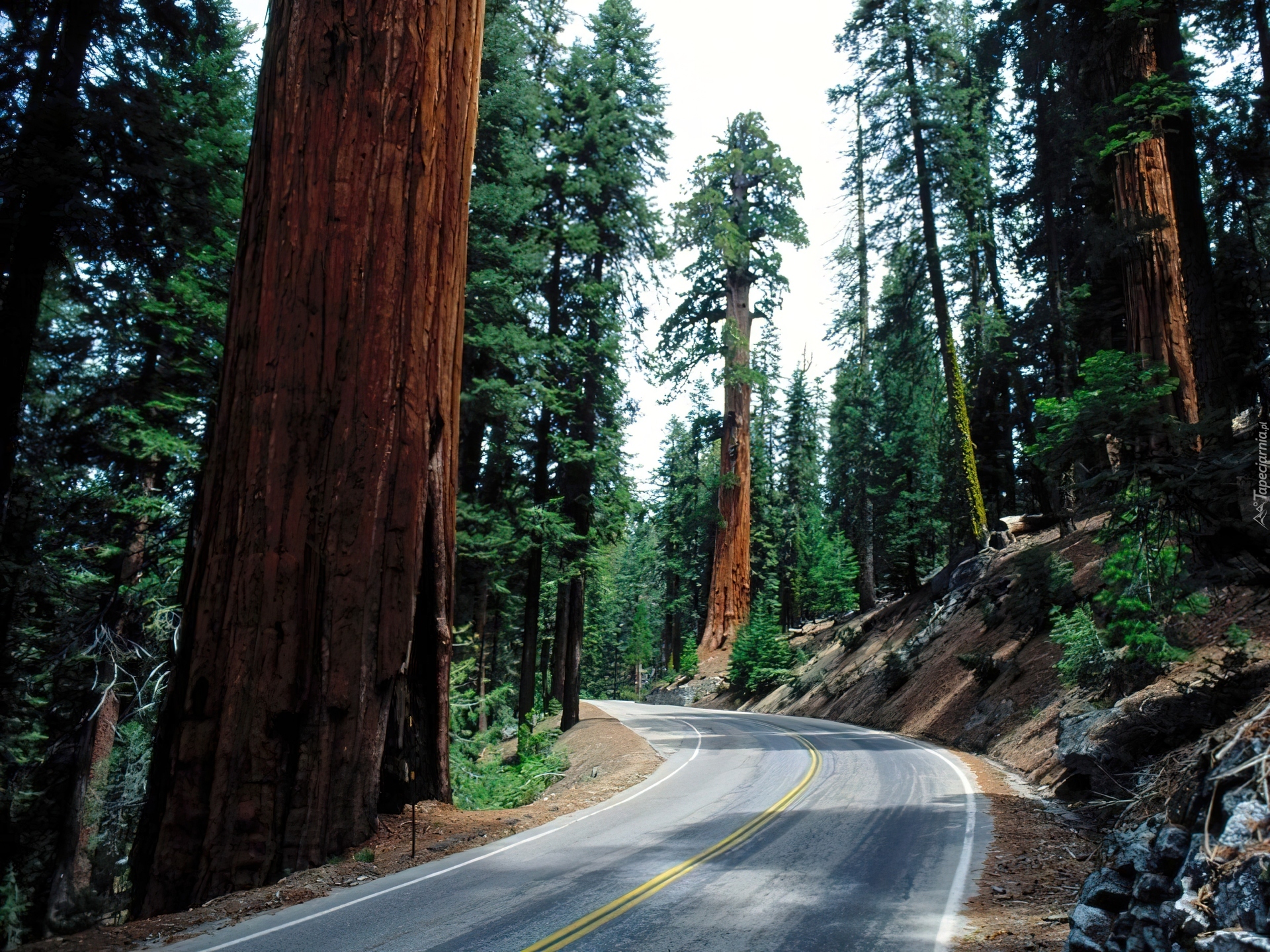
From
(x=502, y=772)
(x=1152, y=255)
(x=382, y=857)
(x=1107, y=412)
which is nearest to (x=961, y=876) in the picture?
(x=1107, y=412)

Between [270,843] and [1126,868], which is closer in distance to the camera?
[1126,868]

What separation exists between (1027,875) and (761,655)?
1008 inches

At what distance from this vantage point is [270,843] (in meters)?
6.75

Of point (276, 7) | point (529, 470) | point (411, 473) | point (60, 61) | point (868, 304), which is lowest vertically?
point (411, 473)

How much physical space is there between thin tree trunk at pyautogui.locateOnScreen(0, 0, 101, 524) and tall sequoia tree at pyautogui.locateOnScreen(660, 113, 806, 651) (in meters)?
23.1

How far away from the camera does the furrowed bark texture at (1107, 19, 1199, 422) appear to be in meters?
9.69

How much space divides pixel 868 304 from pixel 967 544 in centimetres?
1585

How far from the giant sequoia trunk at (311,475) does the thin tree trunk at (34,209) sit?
389 cm

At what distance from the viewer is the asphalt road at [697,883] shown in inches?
214

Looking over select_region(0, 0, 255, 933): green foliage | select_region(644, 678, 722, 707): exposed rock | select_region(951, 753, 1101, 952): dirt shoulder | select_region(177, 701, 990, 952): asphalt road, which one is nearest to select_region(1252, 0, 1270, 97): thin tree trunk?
select_region(951, 753, 1101, 952): dirt shoulder

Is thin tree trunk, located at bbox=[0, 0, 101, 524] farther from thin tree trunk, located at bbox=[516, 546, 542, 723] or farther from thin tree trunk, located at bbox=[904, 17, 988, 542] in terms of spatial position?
thin tree trunk, located at bbox=[904, 17, 988, 542]

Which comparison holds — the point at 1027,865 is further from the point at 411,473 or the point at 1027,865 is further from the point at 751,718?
the point at 751,718

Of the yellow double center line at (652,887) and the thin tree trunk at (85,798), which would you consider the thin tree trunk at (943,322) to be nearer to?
the yellow double center line at (652,887)

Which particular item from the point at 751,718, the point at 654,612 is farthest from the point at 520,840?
the point at 654,612
